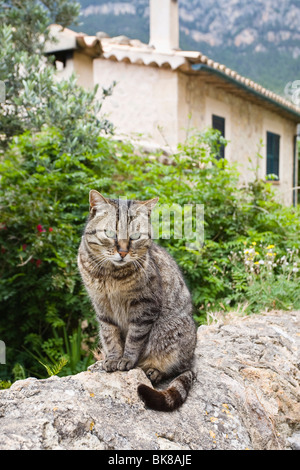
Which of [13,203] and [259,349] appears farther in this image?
[13,203]

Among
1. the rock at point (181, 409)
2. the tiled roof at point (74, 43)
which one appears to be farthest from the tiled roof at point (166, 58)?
the rock at point (181, 409)

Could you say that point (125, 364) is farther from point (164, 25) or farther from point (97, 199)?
point (164, 25)

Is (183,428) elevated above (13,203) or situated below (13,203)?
below

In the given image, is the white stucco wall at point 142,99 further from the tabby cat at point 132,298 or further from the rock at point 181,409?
the tabby cat at point 132,298

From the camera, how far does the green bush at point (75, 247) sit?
173 inches

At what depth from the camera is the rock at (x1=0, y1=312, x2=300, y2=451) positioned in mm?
1797

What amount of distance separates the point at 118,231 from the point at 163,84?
770 centimetres

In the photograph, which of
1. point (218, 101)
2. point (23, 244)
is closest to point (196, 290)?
point (23, 244)

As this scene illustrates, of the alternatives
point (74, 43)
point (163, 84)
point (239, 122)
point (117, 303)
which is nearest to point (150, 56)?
point (163, 84)

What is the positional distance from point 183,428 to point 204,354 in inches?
36.2

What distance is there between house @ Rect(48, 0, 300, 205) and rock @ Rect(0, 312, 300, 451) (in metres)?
5.63

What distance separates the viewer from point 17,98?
13.8 feet

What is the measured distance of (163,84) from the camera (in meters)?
9.39

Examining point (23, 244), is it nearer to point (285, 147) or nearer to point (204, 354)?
point (204, 354)
